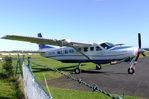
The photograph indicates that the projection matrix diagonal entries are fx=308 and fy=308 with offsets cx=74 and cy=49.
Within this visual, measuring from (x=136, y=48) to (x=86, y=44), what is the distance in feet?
14.5

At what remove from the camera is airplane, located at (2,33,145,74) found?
79.3 ft

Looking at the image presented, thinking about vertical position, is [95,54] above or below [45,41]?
below

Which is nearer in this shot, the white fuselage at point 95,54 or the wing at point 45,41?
the white fuselage at point 95,54

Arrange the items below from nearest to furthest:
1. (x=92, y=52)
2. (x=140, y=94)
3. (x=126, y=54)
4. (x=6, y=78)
Answer: (x=140, y=94) < (x=6, y=78) < (x=126, y=54) < (x=92, y=52)

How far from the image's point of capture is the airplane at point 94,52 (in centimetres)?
2417

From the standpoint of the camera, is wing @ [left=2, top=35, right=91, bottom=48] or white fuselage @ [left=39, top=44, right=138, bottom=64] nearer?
white fuselage @ [left=39, top=44, right=138, bottom=64]

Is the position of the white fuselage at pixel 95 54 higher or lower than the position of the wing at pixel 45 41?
lower

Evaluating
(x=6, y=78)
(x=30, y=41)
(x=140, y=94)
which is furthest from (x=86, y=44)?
(x=140, y=94)

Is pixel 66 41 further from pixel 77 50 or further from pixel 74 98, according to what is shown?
pixel 74 98

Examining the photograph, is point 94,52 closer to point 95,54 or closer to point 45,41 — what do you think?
point 95,54

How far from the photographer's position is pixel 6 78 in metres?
18.2

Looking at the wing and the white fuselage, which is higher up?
the wing

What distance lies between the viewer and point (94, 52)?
25781mm

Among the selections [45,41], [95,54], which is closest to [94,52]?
[95,54]
